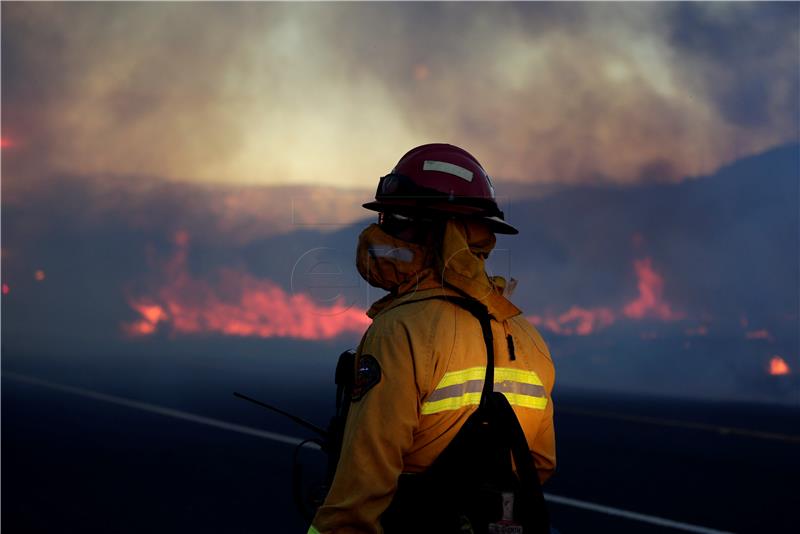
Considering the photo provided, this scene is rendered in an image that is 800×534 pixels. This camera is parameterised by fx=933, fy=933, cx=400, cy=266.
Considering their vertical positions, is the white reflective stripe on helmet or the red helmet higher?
the red helmet

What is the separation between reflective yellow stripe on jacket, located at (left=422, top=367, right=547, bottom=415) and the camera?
2.84m

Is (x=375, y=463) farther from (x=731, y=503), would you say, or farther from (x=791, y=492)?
(x=791, y=492)

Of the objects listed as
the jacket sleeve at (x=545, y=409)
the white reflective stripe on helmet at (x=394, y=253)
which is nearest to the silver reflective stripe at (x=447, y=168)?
the white reflective stripe on helmet at (x=394, y=253)

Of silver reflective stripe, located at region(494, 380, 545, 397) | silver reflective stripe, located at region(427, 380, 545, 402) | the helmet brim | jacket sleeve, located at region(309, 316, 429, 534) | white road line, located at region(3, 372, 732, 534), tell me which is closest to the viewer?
jacket sleeve, located at region(309, 316, 429, 534)

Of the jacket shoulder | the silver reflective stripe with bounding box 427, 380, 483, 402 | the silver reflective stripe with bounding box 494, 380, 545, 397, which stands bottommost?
the silver reflective stripe with bounding box 427, 380, 483, 402

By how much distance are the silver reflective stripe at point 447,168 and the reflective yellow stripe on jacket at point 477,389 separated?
70 centimetres

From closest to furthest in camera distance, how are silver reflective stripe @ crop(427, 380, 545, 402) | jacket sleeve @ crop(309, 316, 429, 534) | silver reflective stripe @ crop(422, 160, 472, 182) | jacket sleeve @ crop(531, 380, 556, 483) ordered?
jacket sleeve @ crop(309, 316, 429, 534), silver reflective stripe @ crop(427, 380, 545, 402), silver reflective stripe @ crop(422, 160, 472, 182), jacket sleeve @ crop(531, 380, 556, 483)

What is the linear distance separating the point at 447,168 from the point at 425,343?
73 cm

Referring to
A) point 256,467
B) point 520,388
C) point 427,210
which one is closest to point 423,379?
point 520,388

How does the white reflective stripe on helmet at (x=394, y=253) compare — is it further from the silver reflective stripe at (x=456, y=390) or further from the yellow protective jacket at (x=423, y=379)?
the silver reflective stripe at (x=456, y=390)

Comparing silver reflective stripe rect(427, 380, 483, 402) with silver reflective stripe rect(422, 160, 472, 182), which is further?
silver reflective stripe rect(422, 160, 472, 182)

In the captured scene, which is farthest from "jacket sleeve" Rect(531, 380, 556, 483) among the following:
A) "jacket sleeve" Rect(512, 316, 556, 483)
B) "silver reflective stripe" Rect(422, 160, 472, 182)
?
"silver reflective stripe" Rect(422, 160, 472, 182)

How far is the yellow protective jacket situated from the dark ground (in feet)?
18.2

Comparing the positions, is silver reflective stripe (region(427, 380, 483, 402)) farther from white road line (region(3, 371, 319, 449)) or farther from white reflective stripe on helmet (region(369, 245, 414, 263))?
white road line (region(3, 371, 319, 449))
